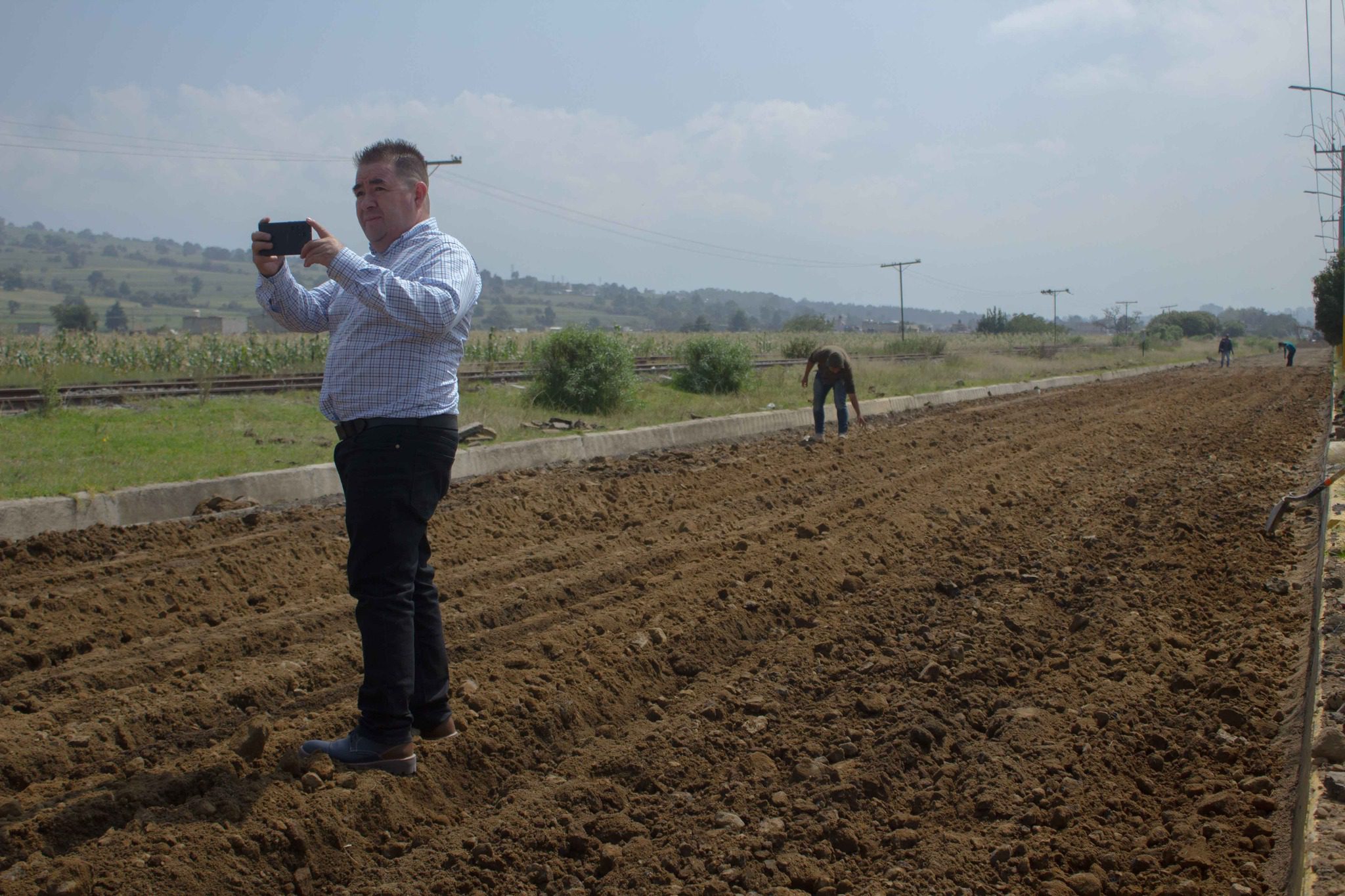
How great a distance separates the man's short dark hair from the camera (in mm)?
3500

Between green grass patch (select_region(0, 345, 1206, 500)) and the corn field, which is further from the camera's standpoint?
the corn field

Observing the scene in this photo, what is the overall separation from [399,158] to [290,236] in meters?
0.45

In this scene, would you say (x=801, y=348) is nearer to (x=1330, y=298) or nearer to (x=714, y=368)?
(x=714, y=368)

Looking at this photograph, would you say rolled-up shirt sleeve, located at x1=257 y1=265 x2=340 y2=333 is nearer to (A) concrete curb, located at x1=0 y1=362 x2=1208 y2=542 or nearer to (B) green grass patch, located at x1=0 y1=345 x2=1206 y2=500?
(A) concrete curb, located at x1=0 y1=362 x2=1208 y2=542

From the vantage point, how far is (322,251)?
3.25 metres

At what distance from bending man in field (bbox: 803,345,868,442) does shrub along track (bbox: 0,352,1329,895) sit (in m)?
5.99

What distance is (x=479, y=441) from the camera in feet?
39.2

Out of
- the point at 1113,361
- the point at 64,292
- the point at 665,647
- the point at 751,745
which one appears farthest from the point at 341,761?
the point at 64,292

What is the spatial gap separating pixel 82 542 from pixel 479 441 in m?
5.29

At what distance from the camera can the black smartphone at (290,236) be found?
3395 millimetres

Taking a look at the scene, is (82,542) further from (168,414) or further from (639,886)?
(168,414)

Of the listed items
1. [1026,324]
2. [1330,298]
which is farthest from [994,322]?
[1330,298]

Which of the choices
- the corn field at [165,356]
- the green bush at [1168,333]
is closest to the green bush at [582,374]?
the corn field at [165,356]

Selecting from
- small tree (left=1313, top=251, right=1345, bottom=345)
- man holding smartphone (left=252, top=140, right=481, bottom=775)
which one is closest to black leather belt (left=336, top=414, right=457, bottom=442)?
man holding smartphone (left=252, top=140, right=481, bottom=775)
